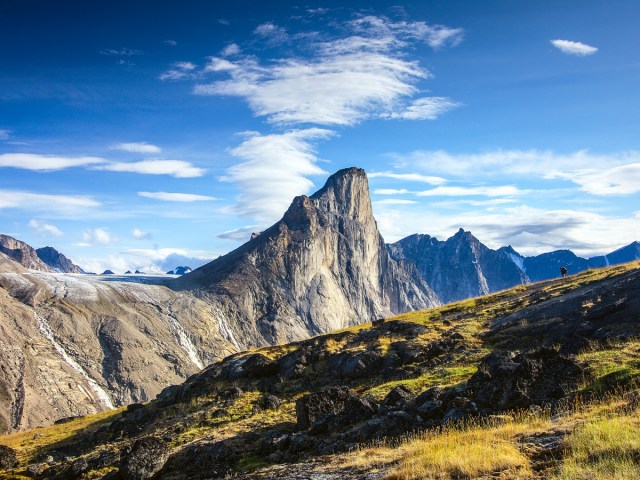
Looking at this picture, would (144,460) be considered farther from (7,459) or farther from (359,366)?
(7,459)

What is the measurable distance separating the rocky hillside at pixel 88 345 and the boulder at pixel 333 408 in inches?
4025

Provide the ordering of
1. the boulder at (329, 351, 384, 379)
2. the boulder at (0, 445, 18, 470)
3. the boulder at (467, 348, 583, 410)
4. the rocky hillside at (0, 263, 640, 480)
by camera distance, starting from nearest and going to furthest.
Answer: the rocky hillside at (0, 263, 640, 480)
the boulder at (467, 348, 583, 410)
the boulder at (0, 445, 18, 470)
the boulder at (329, 351, 384, 379)

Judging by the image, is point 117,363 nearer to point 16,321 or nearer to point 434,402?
point 16,321

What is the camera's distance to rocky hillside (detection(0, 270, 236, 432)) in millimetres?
111000

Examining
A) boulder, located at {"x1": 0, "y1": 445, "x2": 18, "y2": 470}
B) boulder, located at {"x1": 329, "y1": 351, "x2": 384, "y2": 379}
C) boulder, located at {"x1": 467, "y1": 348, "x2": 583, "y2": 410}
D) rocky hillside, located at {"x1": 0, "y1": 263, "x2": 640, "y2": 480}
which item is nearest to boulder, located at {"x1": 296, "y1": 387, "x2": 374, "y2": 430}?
rocky hillside, located at {"x1": 0, "y1": 263, "x2": 640, "y2": 480}

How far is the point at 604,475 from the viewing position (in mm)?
8961

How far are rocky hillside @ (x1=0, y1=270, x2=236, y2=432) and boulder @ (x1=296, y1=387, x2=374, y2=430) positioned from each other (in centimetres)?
10223

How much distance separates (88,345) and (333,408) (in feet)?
452

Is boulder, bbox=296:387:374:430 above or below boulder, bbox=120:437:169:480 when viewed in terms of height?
above

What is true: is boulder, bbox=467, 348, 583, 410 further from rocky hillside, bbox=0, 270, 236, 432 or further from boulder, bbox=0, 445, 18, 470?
rocky hillside, bbox=0, 270, 236, 432

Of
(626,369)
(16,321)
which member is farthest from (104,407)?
(626,369)

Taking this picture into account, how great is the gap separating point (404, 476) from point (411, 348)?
1054 inches

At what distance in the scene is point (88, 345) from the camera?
457 ft

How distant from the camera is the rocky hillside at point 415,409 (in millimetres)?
11695
